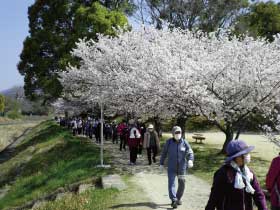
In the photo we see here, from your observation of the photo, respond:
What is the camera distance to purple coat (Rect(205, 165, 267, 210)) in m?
4.71

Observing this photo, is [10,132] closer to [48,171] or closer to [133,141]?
[48,171]

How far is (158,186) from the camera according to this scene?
39.5 ft

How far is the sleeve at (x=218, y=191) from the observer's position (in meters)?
4.73

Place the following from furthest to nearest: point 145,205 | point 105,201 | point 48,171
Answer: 1. point 48,171
2. point 105,201
3. point 145,205

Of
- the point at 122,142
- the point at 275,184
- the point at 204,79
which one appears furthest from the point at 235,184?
the point at 122,142

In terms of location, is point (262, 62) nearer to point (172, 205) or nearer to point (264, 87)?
point (264, 87)

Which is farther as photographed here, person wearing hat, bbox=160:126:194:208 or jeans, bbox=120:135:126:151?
jeans, bbox=120:135:126:151

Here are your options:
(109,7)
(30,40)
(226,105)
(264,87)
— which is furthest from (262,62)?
(30,40)

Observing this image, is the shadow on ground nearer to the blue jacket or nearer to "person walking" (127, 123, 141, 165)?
the blue jacket

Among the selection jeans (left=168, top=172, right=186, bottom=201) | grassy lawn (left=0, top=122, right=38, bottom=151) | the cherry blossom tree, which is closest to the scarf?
jeans (left=168, top=172, right=186, bottom=201)

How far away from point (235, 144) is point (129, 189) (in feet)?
23.7

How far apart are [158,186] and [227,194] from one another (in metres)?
7.40

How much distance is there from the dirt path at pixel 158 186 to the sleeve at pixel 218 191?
476cm

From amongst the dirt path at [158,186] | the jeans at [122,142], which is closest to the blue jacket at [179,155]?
the dirt path at [158,186]
